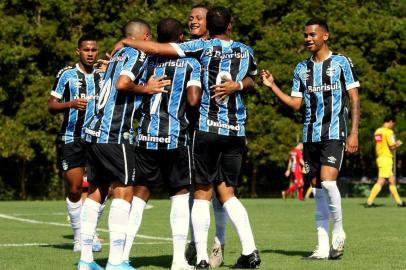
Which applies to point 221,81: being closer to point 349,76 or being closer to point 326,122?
point 326,122

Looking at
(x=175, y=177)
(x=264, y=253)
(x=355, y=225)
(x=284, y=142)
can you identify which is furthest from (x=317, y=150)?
(x=284, y=142)

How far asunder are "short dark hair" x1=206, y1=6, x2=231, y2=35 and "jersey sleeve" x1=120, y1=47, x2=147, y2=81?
86 cm

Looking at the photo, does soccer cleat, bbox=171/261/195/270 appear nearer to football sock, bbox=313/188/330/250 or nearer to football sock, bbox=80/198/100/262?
football sock, bbox=80/198/100/262

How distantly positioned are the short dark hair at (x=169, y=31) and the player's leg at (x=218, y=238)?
5.83 feet

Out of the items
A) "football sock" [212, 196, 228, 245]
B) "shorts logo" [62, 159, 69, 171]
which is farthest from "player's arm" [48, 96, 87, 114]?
"football sock" [212, 196, 228, 245]

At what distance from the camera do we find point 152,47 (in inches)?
370

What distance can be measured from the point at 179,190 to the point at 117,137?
0.79 metres

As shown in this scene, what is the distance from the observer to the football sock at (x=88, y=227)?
31.8 ft

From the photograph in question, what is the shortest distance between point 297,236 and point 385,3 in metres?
35.7

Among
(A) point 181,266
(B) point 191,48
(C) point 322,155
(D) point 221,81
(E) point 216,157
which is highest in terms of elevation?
(B) point 191,48

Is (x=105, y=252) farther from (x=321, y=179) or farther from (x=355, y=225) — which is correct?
(x=355, y=225)

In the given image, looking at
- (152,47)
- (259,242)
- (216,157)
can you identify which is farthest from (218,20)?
(259,242)

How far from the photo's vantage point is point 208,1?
44094mm

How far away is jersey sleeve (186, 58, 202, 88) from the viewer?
31.7 feet
